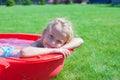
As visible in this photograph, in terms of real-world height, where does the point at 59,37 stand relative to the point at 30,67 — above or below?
above

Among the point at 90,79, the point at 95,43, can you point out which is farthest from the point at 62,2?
the point at 90,79

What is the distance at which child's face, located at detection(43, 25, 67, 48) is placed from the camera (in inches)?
115

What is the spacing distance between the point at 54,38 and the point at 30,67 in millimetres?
490

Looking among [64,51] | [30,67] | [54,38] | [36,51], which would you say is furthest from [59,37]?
[30,67]

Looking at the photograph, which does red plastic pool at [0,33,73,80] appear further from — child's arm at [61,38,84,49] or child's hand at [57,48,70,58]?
child's arm at [61,38,84,49]

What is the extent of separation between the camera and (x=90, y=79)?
335 cm

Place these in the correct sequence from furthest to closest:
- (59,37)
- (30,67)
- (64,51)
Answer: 1. (59,37)
2. (64,51)
3. (30,67)

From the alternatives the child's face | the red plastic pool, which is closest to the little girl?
the child's face

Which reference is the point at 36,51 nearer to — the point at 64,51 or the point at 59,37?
the point at 64,51

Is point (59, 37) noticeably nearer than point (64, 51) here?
No

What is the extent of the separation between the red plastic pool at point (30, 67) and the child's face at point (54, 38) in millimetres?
231

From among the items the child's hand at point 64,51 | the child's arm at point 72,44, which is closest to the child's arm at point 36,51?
Result: the child's hand at point 64,51

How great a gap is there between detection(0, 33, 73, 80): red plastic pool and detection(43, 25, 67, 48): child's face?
231mm

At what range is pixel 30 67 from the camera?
2584mm
